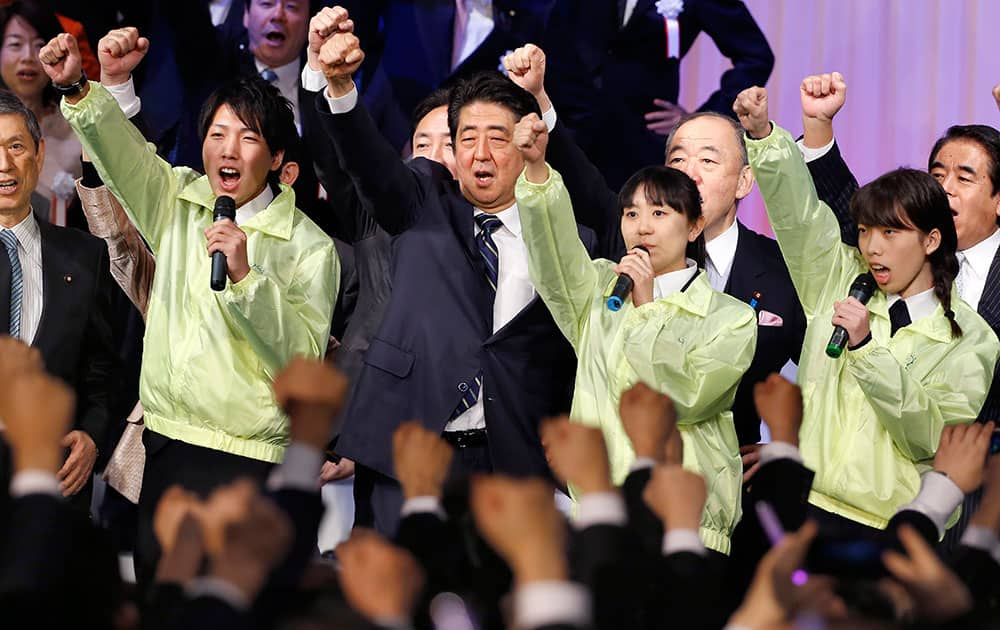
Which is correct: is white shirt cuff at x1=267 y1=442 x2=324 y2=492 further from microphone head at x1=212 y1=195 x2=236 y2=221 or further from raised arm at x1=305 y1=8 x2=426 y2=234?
raised arm at x1=305 y1=8 x2=426 y2=234

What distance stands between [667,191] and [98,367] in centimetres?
121

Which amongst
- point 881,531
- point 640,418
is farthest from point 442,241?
point 640,418

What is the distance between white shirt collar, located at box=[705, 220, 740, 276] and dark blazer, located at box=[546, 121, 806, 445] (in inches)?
0.6

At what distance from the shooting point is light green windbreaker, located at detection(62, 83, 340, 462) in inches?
112

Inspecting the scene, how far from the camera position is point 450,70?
433cm

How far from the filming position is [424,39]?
14.2ft

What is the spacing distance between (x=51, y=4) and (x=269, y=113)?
137 centimetres

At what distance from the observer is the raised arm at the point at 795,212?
2.88m

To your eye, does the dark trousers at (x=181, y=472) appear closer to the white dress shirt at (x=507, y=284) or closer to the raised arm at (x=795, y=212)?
the white dress shirt at (x=507, y=284)

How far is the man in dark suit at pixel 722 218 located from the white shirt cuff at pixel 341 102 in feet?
1.24

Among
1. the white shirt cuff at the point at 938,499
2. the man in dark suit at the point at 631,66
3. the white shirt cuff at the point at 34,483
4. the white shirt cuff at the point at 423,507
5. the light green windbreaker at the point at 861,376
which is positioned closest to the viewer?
the white shirt cuff at the point at 34,483

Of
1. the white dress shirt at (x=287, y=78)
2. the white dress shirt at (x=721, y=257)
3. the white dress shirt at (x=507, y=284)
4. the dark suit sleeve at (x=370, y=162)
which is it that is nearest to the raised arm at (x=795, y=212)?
the white dress shirt at (x=721, y=257)

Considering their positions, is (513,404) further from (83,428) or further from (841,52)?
(841,52)

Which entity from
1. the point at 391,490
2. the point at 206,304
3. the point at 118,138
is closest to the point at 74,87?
the point at 118,138
